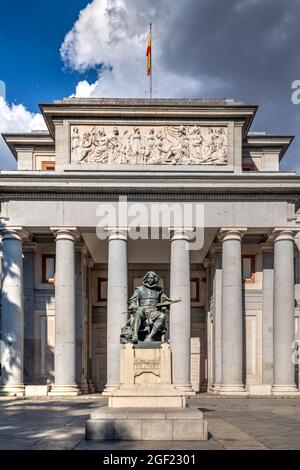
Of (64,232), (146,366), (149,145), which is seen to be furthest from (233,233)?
(146,366)

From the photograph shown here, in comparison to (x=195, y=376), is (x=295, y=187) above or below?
above

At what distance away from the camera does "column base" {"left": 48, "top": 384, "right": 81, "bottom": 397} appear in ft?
151

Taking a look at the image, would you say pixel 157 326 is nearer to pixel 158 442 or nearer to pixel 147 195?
pixel 158 442

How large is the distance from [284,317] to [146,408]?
25606 mm

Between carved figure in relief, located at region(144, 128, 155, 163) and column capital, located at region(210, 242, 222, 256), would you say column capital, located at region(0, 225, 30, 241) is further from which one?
column capital, located at region(210, 242, 222, 256)

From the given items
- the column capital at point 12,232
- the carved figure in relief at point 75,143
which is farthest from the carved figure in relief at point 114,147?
the column capital at point 12,232

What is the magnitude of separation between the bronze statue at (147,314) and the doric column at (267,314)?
26.6 metres

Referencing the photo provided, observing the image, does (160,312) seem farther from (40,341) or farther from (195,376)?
(195,376)

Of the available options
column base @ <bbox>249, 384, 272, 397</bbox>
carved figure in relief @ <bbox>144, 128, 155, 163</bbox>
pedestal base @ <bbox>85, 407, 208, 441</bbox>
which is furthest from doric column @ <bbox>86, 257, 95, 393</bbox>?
pedestal base @ <bbox>85, 407, 208, 441</bbox>

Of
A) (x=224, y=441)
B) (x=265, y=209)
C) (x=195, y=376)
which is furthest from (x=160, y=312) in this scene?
(x=195, y=376)

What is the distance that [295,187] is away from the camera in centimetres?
4753

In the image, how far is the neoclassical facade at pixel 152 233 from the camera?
47.2 meters

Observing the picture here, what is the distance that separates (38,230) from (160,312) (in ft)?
79.4

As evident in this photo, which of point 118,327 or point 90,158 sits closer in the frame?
point 118,327
